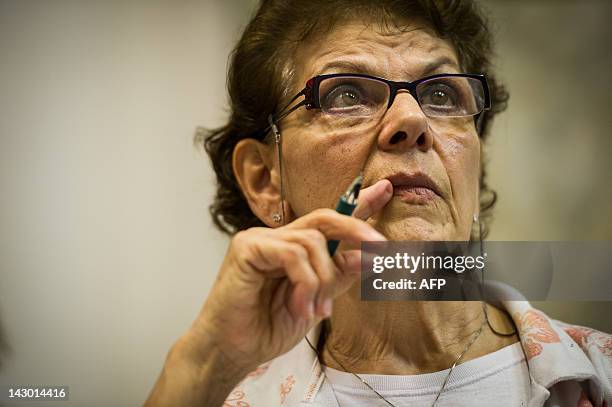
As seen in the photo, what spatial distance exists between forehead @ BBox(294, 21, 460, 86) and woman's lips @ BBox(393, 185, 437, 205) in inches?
8.7

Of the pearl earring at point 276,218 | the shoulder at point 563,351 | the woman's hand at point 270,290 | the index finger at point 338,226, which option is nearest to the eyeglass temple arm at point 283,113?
the pearl earring at point 276,218

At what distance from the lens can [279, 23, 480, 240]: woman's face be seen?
112 cm

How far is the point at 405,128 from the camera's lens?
1126 mm

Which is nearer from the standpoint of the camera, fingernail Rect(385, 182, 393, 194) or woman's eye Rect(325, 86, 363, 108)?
fingernail Rect(385, 182, 393, 194)

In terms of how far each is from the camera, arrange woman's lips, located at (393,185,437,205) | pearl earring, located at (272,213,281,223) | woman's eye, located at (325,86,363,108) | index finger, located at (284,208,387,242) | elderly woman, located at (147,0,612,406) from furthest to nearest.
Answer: pearl earring, located at (272,213,281,223) < woman's eye, located at (325,86,363,108) < woman's lips, located at (393,185,437,205) < elderly woman, located at (147,0,612,406) < index finger, located at (284,208,387,242)

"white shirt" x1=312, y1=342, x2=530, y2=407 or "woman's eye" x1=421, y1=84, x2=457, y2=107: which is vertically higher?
"woman's eye" x1=421, y1=84, x2=457, y2=107

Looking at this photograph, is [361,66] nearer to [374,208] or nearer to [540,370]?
[374,208]

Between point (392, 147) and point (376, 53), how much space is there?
0.20 meters

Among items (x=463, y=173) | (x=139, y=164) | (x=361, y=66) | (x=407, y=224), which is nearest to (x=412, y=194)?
(x=407, y=224)

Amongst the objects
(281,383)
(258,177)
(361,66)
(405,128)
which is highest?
(361,66)

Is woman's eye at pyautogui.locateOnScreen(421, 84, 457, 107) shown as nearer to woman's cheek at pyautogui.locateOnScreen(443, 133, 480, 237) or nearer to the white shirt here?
woman's cheek at pyautogui.locateOnScreen(443, 133, 480, 237)

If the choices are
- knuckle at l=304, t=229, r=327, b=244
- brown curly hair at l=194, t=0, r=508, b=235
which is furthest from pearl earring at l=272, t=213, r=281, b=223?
knuckle at l=304, t=229, r=327, b=244

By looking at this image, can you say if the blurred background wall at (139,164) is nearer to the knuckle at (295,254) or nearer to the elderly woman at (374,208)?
the elderly woman at (374,208)

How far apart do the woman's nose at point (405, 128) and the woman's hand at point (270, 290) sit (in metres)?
0.11
